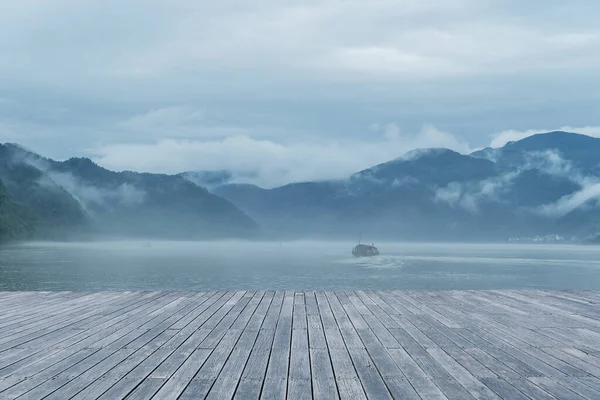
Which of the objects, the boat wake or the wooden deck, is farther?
the boat wake

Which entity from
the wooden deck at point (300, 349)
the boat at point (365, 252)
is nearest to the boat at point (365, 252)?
the boat at point (365, 252)

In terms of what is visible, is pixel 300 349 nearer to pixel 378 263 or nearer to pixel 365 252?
pixel 378 263

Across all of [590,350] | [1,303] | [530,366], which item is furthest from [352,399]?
[1,303]

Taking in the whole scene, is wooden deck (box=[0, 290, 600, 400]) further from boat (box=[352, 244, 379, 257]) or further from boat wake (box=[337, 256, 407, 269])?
boat (box=[352, 244, 379, 257])


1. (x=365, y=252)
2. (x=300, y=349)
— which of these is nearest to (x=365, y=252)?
(x=365, y=252)

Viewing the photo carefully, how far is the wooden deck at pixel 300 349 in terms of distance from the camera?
4.73m

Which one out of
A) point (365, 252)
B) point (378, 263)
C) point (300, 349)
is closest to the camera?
point (300, 349)

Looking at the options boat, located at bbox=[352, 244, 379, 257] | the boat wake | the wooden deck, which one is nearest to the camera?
the wooden deck

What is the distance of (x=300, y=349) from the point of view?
6098 millimetres

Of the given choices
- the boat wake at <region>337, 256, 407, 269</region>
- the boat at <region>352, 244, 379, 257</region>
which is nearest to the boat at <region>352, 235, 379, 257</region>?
the boat at <region>352, 244, 379, 257</region>

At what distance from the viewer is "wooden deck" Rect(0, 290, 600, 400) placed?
15.5 ft

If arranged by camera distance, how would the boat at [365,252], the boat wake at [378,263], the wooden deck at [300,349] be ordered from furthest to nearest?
the boat at [365,252], the boat wake at [378,263], the wooden deck at [300,349]

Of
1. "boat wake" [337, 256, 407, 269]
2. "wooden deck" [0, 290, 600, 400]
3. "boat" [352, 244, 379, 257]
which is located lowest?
"boat wake" [337, 256, 407, 269]

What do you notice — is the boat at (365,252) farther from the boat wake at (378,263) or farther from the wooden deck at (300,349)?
the wooden deck at (300,349)
